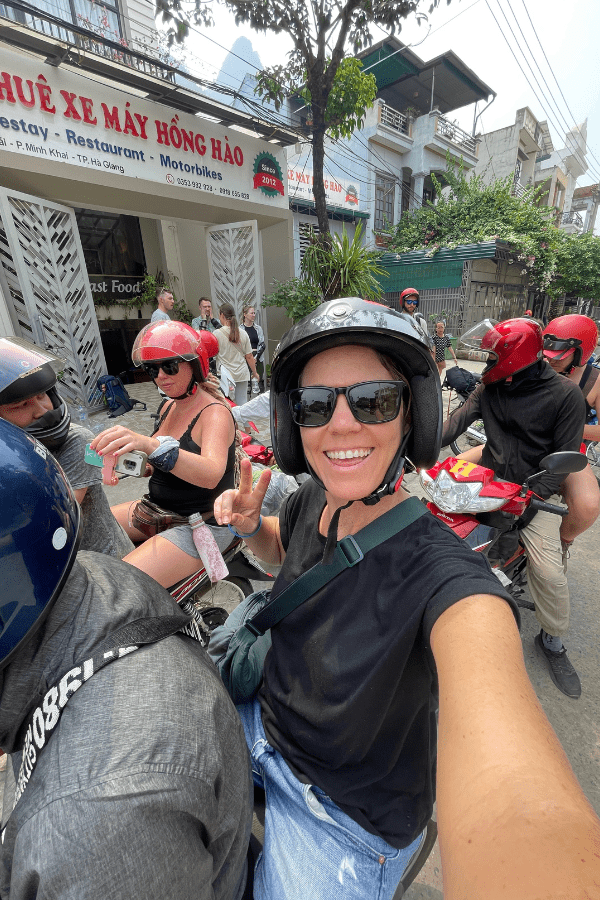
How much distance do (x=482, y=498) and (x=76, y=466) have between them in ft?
6.86

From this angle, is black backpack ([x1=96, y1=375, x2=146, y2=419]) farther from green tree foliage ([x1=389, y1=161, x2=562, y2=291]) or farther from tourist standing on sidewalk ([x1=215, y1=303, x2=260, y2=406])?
green tree foliage ([x1=389, y1=161, x2=562, y2=291])

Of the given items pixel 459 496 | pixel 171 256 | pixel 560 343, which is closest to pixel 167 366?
pixel 459 496

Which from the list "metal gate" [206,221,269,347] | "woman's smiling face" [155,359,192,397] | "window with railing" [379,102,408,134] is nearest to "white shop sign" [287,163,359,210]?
"window with railing" [379,102,408,134]

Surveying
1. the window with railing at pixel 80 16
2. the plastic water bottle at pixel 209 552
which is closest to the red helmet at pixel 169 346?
the plastic water bottle at pixel 209 552

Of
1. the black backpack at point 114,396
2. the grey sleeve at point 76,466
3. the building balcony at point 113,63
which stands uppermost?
the building balcony at point 113,63

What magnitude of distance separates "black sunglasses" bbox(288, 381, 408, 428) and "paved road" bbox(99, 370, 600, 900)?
72.9 inches

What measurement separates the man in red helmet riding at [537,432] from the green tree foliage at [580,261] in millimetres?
18841

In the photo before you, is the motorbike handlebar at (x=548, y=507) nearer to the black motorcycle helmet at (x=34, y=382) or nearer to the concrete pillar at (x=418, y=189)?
the black motorcycle helmet at (x=34, y=382)

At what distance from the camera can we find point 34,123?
588 centimetres

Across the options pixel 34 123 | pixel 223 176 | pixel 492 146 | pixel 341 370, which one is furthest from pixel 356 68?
pixel 492 146

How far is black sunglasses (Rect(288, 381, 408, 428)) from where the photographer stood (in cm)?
107

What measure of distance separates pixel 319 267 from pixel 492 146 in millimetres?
23973

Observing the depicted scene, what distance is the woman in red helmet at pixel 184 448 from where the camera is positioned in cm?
197

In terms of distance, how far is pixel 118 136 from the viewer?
6754 millimetres
